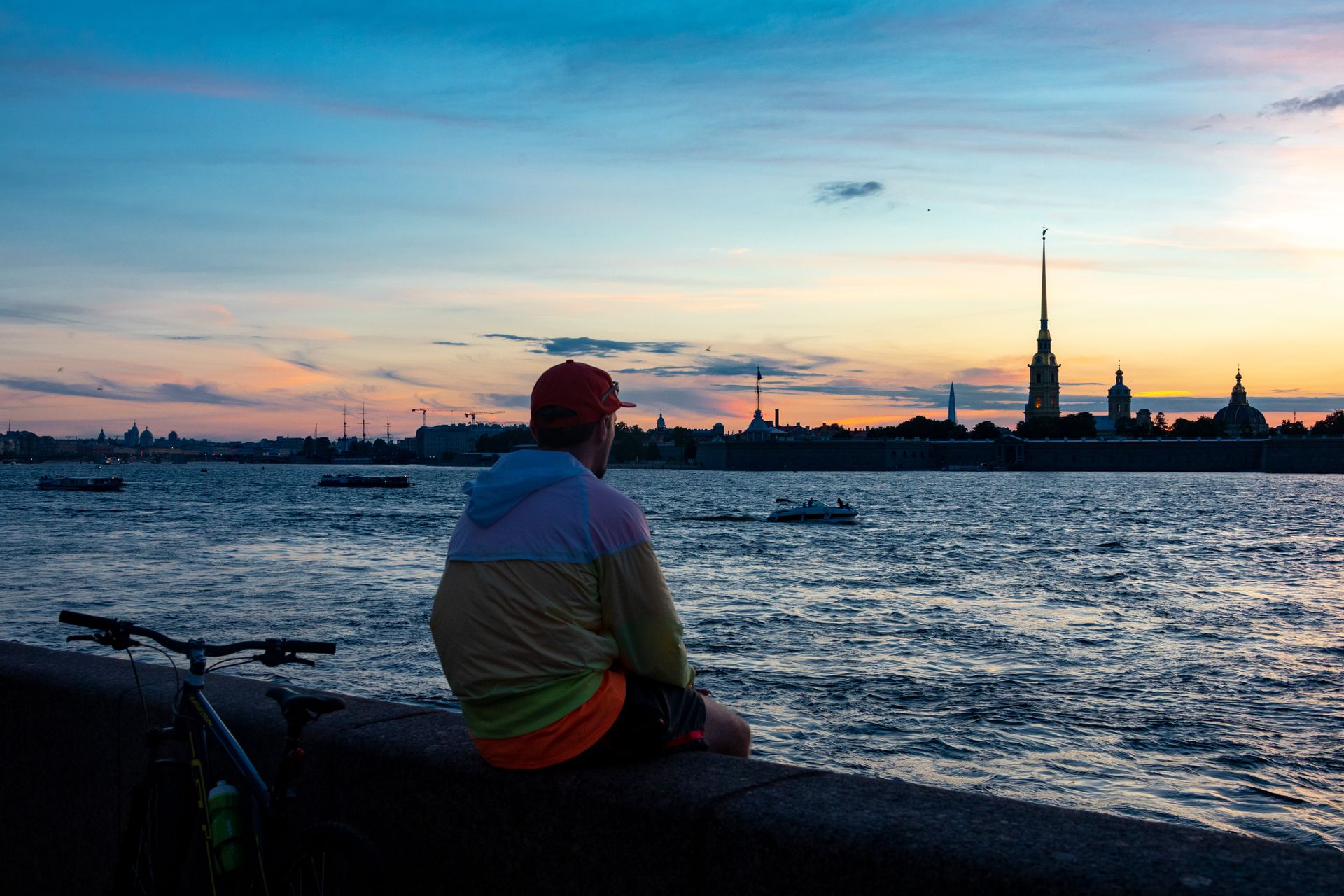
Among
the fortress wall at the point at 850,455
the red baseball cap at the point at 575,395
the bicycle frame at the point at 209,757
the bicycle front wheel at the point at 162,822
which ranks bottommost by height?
the bicycle front wheel at the point at 162,822

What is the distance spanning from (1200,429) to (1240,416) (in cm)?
688

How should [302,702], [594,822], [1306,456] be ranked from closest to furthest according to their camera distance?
[594,822] < [302,702] < [1306,456]

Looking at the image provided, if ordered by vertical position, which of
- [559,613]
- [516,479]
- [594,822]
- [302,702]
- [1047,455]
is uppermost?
[1047,455]

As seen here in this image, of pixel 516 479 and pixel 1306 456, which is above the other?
pixel 1306 456

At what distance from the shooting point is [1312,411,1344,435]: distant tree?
172 m

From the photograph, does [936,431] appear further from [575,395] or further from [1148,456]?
[575,395]

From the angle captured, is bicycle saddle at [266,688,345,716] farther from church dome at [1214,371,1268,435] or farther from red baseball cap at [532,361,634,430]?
church dome at [1214,371,1268,435]

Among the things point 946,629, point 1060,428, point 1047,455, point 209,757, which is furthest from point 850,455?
point 209,757

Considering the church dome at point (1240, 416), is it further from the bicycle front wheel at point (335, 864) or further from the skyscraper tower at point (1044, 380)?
the bicycle front wheel at point (335, 864)

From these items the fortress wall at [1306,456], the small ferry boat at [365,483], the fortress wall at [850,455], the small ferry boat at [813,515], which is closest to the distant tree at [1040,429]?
the fortress wall at [850,455]

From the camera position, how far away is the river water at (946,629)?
1024cm

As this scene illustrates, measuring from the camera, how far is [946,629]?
19.0 metres

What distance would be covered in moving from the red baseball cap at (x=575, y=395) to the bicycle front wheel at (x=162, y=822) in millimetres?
1208

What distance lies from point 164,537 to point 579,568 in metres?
43.8
